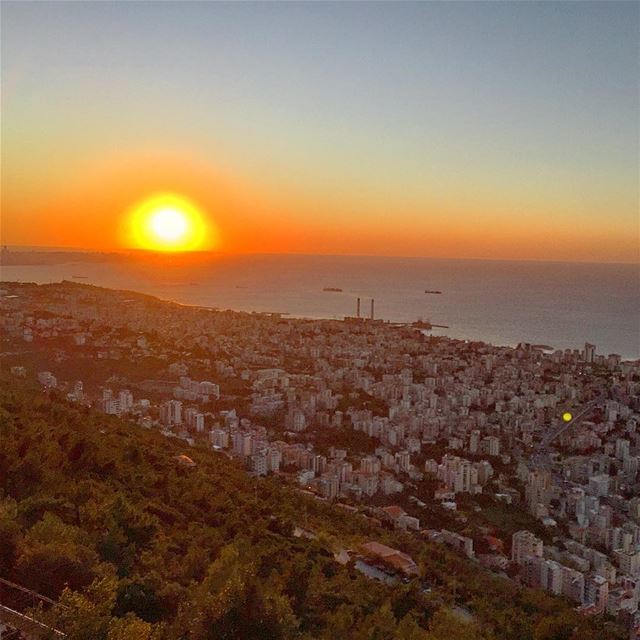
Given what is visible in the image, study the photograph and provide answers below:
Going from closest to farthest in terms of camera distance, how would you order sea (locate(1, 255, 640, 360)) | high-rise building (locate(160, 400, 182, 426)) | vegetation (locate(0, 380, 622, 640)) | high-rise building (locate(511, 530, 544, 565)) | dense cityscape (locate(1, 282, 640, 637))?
vegetation (locate(0, 380, 622, 640))
high-rise building (locate(511, 530, 544, 565))
dense cityscape (locate(1, 282, 640, 637))
high-rise building (locate(160, 400, 182, 426))
sea (locate(1, 255, 640, 360))

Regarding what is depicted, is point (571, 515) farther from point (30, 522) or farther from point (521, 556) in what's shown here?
point (30, 522)

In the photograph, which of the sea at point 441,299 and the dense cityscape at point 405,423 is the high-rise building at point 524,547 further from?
the sea at point 441,299

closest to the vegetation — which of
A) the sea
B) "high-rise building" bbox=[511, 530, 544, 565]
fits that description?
"high-rise building" bbox=[511, 530, 544, 565]

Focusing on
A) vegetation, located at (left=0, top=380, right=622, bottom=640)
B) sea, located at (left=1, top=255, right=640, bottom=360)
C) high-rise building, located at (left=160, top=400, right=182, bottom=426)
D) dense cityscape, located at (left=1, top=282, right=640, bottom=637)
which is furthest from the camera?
sea, located at (left=1, top=255, right=640, bottom=360)

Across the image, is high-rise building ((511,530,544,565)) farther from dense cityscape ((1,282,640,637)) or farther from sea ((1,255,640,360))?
sea ((1,255,640,360))

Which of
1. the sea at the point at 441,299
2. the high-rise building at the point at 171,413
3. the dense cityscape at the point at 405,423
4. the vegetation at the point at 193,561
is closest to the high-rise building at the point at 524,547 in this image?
the dense cityscape at the point at 405,423

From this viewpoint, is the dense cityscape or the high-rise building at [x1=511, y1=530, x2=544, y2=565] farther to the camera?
the dense cityscape

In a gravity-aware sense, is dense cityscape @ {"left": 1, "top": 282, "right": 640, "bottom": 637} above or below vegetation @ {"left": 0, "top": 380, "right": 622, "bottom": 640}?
below
